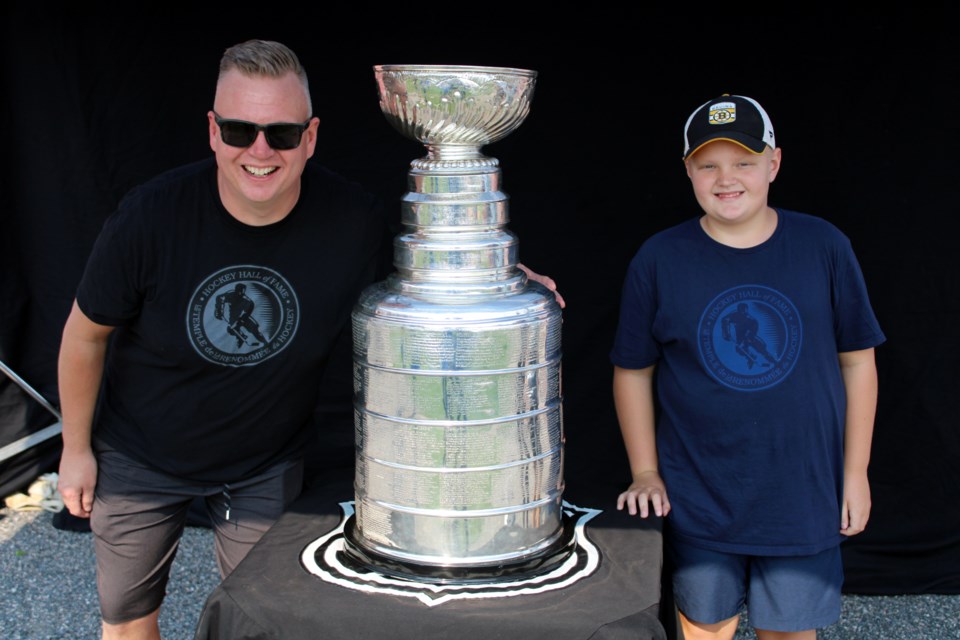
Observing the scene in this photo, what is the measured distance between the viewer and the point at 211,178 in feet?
7.33

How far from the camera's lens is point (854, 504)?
215cm

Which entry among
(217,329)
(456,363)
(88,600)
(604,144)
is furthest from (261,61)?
(88,600)

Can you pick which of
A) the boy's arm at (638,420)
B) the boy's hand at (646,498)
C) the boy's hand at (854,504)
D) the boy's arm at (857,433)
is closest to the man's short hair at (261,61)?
the boy's arm at (638,420)

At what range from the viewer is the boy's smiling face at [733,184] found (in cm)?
208

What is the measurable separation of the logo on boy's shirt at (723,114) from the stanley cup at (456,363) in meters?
0.42

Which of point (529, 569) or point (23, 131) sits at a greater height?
point (23, 131)

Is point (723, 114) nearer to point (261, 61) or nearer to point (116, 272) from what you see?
point (261, 61)

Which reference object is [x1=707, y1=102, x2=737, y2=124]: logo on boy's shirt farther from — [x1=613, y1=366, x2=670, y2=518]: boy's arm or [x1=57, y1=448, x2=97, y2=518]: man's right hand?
[x1=57, y1=448, x2=97, y2=518]: man's right hand

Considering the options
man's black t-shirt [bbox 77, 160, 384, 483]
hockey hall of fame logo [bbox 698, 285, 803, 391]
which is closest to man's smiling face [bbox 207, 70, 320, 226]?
Answer: man's black t-shirt [bbox 77, 160, 384, 483]

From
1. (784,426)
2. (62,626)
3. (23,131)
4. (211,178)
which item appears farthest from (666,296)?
(23,131)

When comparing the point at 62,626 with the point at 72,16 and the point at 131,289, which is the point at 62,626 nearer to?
the point at 131,289

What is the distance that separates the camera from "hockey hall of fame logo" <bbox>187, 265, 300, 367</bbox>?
7.07 ft

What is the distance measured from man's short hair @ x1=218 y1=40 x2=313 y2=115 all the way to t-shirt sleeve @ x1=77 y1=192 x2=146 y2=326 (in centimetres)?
38

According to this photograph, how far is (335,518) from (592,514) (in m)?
0.55
